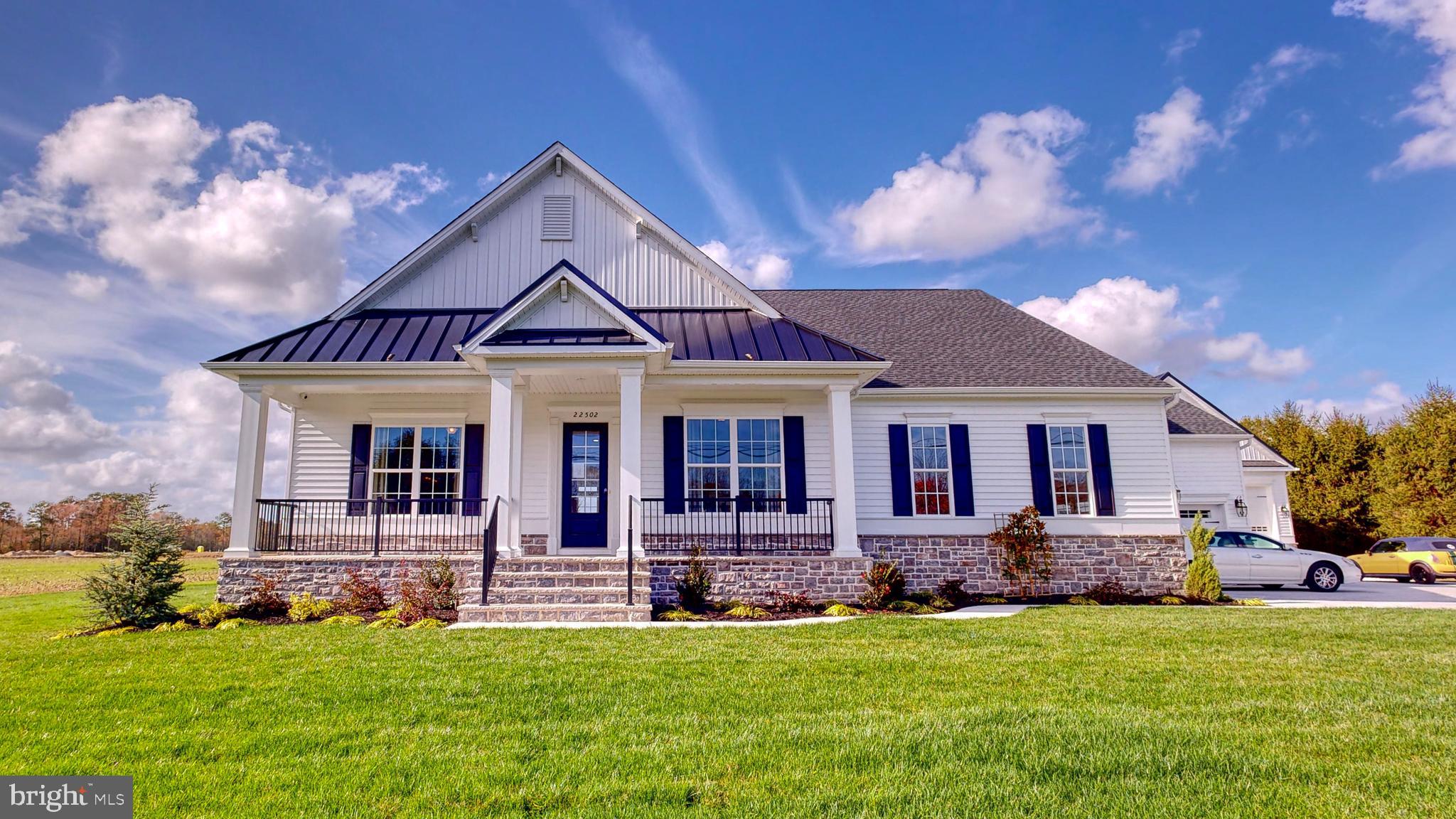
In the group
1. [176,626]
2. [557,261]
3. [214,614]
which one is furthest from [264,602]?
[557,261]

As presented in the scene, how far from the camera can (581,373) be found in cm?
1206

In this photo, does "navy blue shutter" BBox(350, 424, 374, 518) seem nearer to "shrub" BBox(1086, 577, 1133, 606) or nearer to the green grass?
the green grass

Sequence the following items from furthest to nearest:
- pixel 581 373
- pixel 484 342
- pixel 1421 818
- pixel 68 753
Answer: pixel 581 373 → pixel 484 342 → pixel 68 753 → pixel 1421 818

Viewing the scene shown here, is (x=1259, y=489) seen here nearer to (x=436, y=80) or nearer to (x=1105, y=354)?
(x=1105, y=354)

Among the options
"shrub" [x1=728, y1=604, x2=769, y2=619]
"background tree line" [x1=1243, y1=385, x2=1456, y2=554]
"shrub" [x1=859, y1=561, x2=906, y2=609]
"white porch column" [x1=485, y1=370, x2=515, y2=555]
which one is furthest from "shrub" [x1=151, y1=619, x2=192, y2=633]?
"background tree line" [x1=1243, y1=385, x2=1456, y2=554]

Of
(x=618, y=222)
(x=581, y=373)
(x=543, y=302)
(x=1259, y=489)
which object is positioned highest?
(x=618, y=222)

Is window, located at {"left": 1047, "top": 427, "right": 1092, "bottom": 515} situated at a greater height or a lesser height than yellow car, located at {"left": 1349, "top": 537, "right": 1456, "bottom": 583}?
greater

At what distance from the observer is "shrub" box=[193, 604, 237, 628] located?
10156 millimetres

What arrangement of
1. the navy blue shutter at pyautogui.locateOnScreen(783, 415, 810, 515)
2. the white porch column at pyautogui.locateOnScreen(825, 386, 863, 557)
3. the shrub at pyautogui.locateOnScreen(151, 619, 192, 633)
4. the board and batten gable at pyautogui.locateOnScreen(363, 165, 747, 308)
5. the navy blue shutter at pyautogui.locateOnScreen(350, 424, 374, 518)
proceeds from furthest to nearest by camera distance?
the board and batten gable at pyautogui.locateOnScreen(363, 165, 747, 308), the navy blue shutter at pyautogui.locateOnScreen(783, 415, 810, 515), the navy blue shutter at pyautogui.locateOnScreen(350, 424, 374, 518), the white porch column at pyautogui.locateOnScreen(825, 386, 863, 557), the shrub at pyautogui.locateOnScreen(151, 619, 192, 633)

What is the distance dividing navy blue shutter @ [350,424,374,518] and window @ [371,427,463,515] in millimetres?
128

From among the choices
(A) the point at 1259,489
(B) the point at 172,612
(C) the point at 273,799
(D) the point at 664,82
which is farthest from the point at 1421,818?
(A) the point at 1259,489

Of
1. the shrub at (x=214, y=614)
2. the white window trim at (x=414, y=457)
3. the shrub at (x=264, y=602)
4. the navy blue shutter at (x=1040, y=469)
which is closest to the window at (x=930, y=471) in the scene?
the navy blue shutter at (x=1040, y=469)

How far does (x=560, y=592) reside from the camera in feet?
33.1

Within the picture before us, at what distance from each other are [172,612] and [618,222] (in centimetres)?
968
